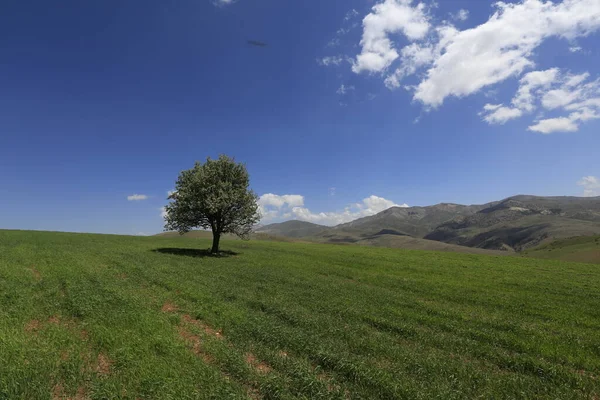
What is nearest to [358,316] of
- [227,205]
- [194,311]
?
[194,311]

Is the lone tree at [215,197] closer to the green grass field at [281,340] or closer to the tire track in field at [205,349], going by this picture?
the green grass field at [281,340]

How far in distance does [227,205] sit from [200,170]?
24.9 feet

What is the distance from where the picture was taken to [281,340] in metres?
12.7

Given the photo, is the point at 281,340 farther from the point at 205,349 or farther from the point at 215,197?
the point at 215,197

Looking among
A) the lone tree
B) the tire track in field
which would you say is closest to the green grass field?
the tire track in field

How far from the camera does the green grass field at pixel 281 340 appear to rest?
930 cm

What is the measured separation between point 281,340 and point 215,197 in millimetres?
35134

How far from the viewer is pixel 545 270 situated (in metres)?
41.1

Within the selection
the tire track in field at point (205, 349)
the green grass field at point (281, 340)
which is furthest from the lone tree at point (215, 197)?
the tire track in field at point (205, 349)

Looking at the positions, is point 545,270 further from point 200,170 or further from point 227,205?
point 200,170

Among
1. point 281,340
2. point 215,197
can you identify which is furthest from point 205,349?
point 215,197

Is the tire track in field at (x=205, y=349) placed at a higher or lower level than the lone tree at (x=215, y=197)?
lower

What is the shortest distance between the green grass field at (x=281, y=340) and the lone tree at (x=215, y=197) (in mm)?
22201

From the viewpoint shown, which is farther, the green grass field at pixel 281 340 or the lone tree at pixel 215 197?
the lone tree at pixel 215 197
